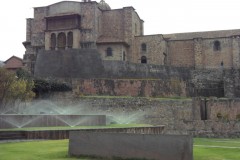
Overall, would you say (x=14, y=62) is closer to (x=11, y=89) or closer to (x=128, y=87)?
(x=128, y=87)

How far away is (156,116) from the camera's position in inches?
1185

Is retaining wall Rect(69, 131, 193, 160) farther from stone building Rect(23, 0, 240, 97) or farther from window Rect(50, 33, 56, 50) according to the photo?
window Rect(50, 33, 56, 50)

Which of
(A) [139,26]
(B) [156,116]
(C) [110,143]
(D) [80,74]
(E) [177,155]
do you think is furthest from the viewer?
(A) [139,26]

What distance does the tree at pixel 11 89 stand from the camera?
23.4 meters

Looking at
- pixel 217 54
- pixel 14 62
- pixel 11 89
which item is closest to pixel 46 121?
pixel 11 89

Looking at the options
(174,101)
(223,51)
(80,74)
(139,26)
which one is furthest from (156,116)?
(139,26)

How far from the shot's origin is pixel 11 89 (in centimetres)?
2472

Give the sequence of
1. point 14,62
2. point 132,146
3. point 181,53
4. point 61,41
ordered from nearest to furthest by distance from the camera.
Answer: point 132,146
point 61,41
point 181,53
point 14,62

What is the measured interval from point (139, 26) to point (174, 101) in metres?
26.0

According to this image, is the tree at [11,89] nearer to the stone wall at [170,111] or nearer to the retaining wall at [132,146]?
the stone wall at [170,111]

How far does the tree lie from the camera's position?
23.4 metres

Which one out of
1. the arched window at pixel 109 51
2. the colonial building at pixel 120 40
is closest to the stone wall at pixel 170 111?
the colonial building at pixel 120 40

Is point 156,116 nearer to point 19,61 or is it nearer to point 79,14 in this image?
point 79,14

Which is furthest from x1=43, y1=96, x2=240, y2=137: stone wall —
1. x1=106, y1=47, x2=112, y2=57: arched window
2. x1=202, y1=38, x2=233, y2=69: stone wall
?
x1=106, y1=47, x2=112, y2=57: arched window
